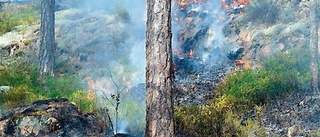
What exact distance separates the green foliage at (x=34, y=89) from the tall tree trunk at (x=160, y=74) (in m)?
3.13

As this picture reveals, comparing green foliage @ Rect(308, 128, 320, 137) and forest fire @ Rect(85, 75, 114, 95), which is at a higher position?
forest fire @ Rect(85, 75, 114, 95)

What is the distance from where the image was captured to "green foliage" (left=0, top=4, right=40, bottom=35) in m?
14.7

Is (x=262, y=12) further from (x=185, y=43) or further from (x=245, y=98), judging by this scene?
(x=245, y=98)

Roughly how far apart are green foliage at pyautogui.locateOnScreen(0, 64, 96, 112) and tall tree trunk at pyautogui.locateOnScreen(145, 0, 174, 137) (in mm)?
3134

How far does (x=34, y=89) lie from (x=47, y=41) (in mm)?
2608

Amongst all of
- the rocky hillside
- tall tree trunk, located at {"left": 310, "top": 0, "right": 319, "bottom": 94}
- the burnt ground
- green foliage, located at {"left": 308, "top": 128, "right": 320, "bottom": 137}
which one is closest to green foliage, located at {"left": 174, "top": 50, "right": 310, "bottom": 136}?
tall tree trunk, located at {"left": 310, "top": 0, "right": 319, "bottom": 94}

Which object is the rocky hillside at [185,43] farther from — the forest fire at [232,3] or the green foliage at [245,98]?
the green foliage at [245,98]

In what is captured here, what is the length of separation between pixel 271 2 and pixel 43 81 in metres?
9.15

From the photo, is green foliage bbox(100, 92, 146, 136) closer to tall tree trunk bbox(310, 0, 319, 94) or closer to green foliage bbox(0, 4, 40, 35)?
tall tree trunk bbox(310, 0, 319, 94)

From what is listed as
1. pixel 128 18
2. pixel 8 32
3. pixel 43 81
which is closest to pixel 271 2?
pixel 128 18

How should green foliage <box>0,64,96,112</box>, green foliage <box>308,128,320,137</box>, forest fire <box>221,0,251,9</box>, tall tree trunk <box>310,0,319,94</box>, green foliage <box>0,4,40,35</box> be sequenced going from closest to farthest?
green foliage <box>308,128,320,137</box>, green foliage <box>0,64,96,112</box>, tall tree trunk <box>310,0,319,94</box>, green foliage <box>0,4,40,35</box>, forest fire <box>221,0,251,9</box>

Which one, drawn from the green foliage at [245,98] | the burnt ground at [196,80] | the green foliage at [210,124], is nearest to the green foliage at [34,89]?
the green foliage at [210,124]

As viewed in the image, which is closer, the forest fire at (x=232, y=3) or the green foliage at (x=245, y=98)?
the green foliage at (x=245, y=98)

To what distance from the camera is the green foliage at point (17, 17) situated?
14742mm
